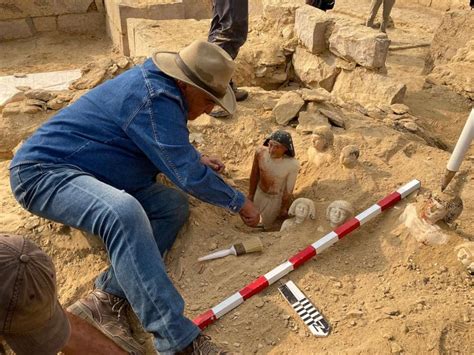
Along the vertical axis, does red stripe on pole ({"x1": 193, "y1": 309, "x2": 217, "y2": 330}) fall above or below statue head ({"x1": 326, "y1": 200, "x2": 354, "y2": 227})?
below

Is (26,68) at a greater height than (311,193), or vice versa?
(311,193)

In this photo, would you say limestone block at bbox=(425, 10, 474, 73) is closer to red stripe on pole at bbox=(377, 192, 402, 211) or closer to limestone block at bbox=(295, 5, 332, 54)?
limestone block at bbox=(295, 5, 332, 54)

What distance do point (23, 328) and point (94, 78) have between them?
3.52m

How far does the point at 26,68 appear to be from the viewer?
8398 millimetres

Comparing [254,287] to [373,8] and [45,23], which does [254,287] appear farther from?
[45,23]

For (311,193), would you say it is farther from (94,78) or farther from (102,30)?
(102,30)

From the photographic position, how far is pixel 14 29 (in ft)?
30.0

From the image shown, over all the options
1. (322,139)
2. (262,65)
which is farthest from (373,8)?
(322,139)

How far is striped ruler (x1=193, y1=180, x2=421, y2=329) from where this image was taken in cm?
245

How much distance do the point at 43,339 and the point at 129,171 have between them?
117 cm

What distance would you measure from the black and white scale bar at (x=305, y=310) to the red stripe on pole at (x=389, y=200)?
2.74 ft

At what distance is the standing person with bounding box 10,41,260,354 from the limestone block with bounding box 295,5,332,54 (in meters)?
3.44

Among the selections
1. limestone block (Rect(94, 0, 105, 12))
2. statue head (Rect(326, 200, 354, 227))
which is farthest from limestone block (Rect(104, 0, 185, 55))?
statue head (Rect(326, 200, 354, 227))

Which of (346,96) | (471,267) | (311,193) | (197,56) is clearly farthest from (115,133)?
(346,96)
